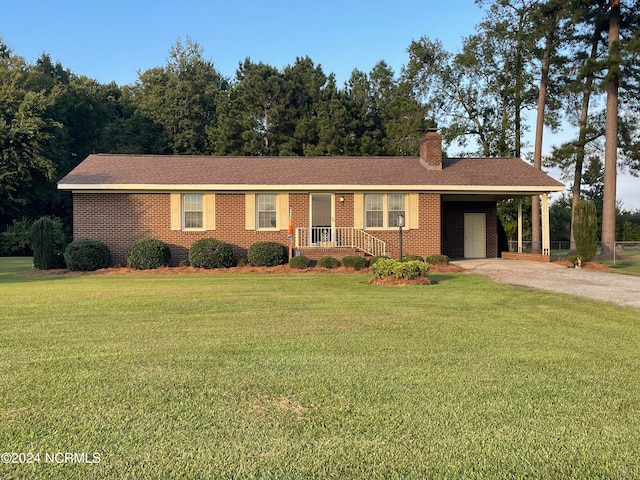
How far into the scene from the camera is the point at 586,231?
54.2 ft

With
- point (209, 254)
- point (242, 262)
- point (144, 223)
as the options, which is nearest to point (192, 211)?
point (144, 223)

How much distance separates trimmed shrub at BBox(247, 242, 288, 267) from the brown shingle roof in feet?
7.13

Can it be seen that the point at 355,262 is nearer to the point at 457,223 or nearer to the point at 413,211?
the point at 413,211

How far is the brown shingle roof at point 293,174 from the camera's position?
17.1 meters

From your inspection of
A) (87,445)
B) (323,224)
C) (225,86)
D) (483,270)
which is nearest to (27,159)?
(225,86)

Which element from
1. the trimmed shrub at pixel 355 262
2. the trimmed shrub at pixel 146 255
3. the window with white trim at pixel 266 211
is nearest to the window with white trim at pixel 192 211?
the trimmed shrub at pixel 146 255

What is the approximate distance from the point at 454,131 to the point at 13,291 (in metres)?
27.9

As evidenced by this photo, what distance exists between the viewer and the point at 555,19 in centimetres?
2598

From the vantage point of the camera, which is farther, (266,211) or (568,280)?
(266,211)

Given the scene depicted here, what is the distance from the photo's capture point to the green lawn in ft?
9.15

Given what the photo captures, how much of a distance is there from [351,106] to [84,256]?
27.4 m

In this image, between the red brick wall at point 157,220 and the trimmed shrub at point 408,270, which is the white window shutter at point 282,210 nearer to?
the red brick wall at point 157,220

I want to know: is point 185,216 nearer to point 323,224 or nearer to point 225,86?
point 323,224

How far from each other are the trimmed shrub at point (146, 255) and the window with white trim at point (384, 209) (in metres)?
7.36
